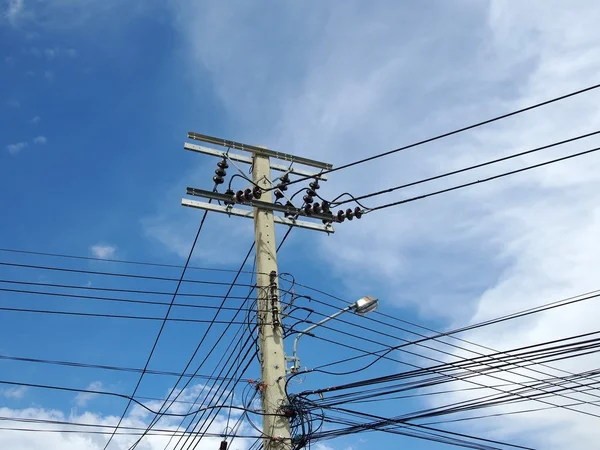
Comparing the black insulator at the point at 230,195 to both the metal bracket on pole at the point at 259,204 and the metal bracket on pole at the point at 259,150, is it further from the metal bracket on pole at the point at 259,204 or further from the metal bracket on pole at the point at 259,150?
the metal bracket on pole at the point at 259,150

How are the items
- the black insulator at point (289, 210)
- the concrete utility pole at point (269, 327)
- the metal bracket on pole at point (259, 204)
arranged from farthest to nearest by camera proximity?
the black insulator at point (289, 210)
the metal bracket on pole at point (259, 204)
the concrete utility pole at point (269, 327)

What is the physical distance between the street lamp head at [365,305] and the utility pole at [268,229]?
1274 mm

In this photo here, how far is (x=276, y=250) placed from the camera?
948 cm

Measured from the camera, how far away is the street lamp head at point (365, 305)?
28.0 feet

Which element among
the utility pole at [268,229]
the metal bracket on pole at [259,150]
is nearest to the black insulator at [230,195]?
the utility pole at [268,229]

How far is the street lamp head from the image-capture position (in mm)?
8547

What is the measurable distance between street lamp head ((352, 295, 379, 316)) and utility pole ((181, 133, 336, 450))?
4.18ft

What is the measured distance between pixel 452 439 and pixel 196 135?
7.10 meters

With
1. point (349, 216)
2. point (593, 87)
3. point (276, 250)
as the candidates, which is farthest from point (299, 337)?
point (593, 87)

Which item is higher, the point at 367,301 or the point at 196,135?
the point at 196,135

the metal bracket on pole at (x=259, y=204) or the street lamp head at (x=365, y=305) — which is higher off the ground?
the metal bracket on pole at (x=259, y=204)

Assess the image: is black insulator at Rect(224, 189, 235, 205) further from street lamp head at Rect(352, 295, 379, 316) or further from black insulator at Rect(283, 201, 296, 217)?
street lamp head at Rect(352, 295, 379, 316)

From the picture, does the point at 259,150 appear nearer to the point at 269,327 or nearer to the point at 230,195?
the point at 230,195

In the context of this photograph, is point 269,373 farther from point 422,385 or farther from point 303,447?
point 422,385
